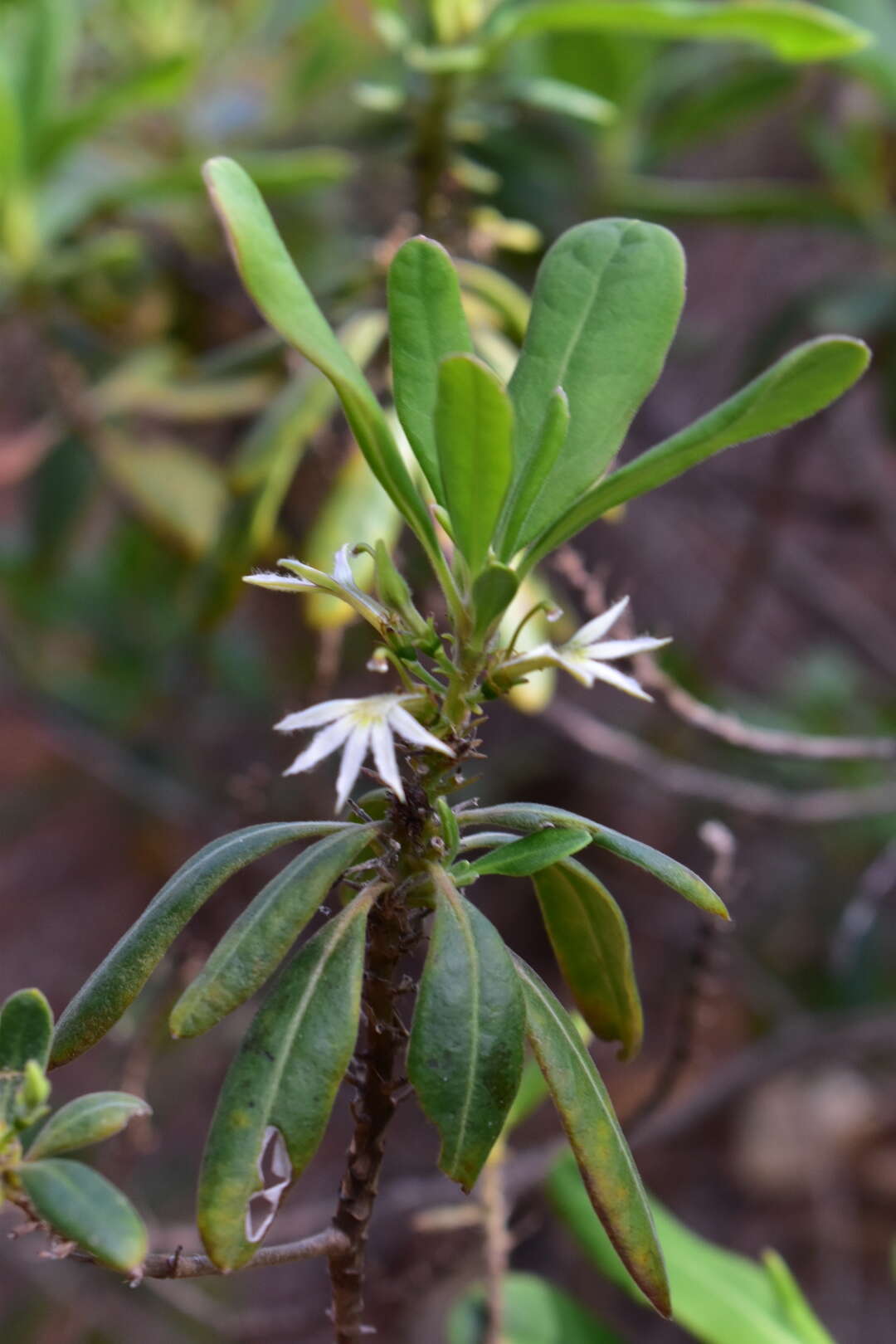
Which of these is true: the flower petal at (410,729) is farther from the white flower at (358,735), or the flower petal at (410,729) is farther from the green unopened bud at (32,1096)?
the green unopened bud at (32,1096)

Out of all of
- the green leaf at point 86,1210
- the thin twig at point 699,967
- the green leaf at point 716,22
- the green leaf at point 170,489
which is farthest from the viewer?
the green leaf at point 170,489

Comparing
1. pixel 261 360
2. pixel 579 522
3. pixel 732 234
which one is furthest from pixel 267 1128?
pixel 732 234

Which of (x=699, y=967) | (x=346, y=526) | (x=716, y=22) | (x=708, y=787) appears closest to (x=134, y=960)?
(x=699, y=967)

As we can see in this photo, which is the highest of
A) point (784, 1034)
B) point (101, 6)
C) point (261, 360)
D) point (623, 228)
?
point (623, 228)

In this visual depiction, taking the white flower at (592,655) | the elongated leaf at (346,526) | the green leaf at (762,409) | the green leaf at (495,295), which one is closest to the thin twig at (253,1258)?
the white flower at (592,655)

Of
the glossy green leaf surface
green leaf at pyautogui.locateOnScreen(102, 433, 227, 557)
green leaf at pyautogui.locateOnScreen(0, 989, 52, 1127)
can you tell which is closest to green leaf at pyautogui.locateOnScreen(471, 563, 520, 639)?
green leaf at pyautogui.locateOnScreen(0, 989, 52, 1127)

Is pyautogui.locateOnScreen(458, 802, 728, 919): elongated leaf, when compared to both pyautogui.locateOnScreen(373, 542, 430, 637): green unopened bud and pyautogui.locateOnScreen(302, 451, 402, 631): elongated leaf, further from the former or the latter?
pyautogui.locateOnScreen(302, 451, 402, 631): elongated leaf

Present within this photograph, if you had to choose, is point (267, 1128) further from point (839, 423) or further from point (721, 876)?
point (839, 423)
